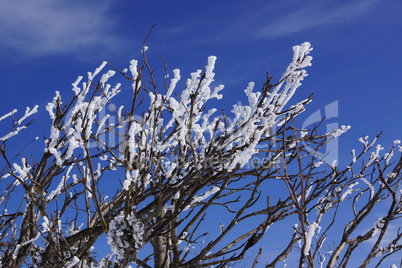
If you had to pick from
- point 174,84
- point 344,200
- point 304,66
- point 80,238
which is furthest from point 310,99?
point 80,238

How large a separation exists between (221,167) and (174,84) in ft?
2.55

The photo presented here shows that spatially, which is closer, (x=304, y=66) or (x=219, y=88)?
(x=304, y=66)

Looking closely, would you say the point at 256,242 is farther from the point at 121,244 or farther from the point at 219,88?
the point at 219,88

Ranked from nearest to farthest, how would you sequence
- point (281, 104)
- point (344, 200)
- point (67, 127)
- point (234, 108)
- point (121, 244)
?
point (121, 244), point (281, 104), point (234, 108), point (67, 127), point (344, 200)

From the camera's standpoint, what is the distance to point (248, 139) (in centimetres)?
298

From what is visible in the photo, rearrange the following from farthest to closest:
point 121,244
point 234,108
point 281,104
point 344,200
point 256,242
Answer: point 344,200, point 234,108, point 281,104, point 256,242, point 121,244

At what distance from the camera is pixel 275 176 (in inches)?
129

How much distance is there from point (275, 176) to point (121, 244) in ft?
4.29

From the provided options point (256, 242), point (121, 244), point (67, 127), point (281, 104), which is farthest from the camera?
point (67, 127)

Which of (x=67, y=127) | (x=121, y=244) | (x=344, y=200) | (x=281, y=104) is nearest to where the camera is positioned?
(x=121, y=244)

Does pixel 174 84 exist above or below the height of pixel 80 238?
above

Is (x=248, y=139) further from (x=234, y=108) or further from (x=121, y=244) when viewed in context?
(x=121, y=244)

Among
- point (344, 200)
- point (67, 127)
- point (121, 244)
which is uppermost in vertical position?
point (67, 127)

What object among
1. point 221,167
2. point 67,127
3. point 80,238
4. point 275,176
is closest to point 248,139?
point 221,167
